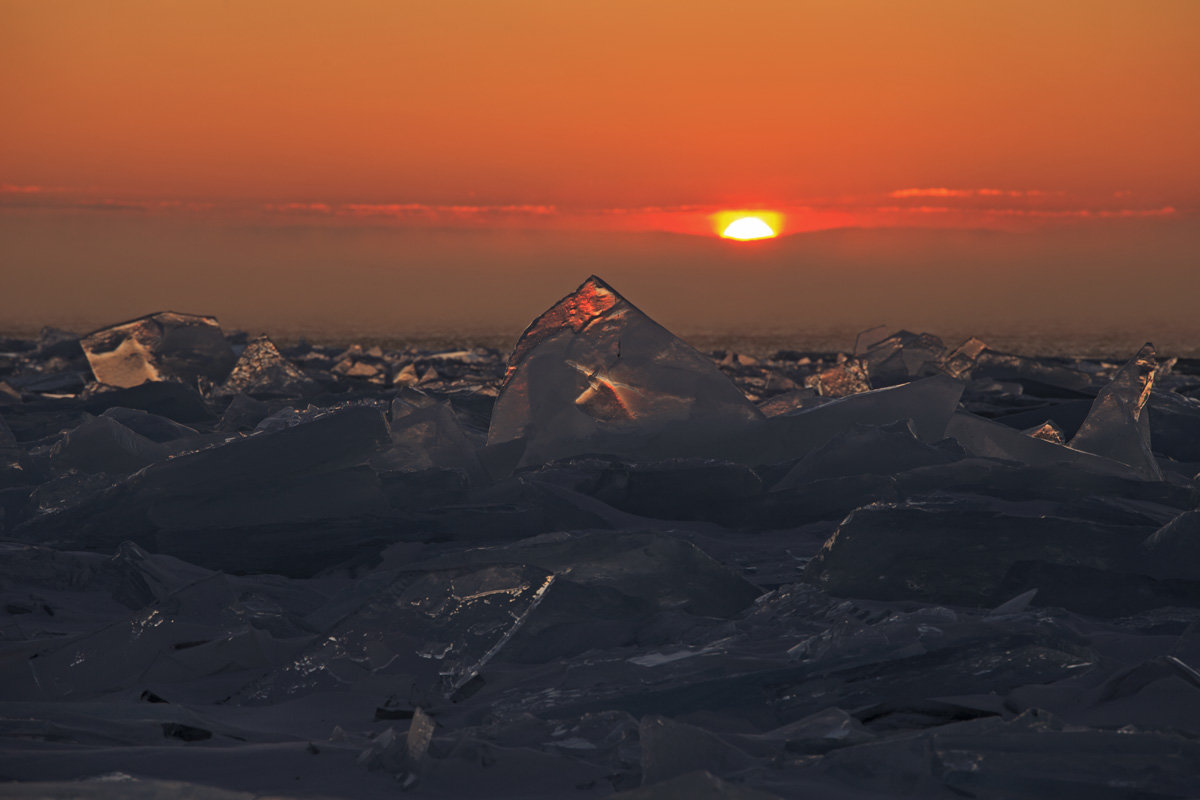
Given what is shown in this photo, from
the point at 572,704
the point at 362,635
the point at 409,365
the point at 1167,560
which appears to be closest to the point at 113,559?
the point at 362,635

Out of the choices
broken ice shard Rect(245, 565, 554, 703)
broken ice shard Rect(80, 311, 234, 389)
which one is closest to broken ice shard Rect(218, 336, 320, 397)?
broken ice shard Rect(80, 311, 234, 389)

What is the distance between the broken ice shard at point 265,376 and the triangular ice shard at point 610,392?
17.3ft

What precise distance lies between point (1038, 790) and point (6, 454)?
403 centimetres

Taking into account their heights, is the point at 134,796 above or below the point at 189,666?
above

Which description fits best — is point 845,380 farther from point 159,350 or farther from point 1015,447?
point 159,350

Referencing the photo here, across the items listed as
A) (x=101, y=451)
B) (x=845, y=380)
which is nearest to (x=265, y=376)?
(x=845, y=380)

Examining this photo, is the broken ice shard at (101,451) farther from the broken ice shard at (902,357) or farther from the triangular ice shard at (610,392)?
the broken ice shard at (902,357)

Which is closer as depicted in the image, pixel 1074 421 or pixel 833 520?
pixel 833 520

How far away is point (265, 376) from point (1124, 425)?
707 centimetres

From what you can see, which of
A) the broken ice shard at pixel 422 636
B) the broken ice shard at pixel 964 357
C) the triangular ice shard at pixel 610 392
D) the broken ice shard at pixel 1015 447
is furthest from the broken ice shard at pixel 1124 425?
the broken ice shard at pixel 964 357

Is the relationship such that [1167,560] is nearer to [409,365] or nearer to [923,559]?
[923,559]

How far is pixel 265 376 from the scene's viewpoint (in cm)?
909

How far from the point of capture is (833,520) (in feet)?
10.7

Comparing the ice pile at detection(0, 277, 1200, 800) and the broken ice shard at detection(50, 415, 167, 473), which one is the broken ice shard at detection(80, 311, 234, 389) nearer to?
the ice pile at detection(0, 277, 1200, 800)
